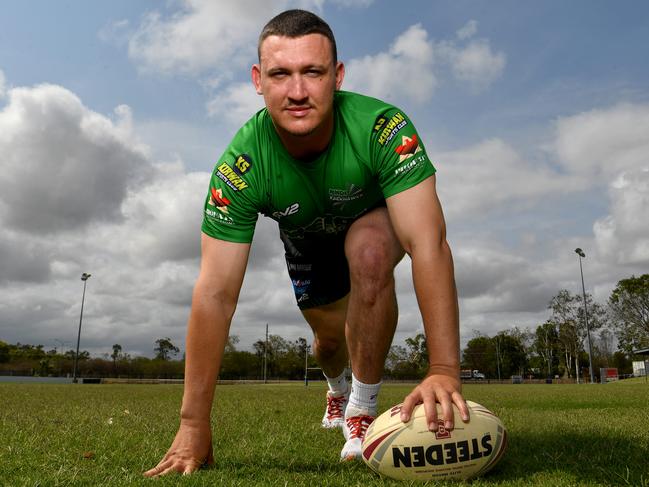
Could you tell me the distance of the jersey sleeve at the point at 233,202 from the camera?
3.41 metres

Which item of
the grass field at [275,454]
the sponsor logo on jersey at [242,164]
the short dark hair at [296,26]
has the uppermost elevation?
the short dark hair at [296,26]

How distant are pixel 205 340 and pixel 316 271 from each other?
1586 mm

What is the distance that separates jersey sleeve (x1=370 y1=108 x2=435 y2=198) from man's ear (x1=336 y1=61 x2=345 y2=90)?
1.00 feet

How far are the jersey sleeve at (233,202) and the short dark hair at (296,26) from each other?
25.3 inches

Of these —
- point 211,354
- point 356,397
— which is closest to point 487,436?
point 356,397

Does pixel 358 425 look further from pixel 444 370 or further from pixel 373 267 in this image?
pixel 444 370

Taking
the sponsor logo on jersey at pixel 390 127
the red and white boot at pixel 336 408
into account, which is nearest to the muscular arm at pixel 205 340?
the sponsor logo on jersey at pixel 390 127

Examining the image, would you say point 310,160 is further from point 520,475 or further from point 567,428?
point 567,428

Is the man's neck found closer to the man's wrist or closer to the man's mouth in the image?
the man's mouth

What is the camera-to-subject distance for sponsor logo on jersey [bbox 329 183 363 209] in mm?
3518

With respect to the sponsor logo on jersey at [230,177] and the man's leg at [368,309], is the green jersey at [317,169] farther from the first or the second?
the man's leg at [368,309]

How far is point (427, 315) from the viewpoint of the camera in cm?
296

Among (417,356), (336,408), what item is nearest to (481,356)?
(417,356)

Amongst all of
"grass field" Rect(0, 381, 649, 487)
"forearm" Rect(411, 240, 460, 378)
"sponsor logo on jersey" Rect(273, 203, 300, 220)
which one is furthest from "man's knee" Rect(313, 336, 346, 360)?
"forearm" Rect(411, 240, 460, 378)
